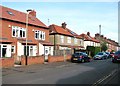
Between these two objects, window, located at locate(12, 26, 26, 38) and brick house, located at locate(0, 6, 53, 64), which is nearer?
brick house, located at locate(0, 6, 53, 64)

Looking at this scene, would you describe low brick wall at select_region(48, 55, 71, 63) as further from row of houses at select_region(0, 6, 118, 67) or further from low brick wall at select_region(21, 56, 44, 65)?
low brick wall at select_region(21, 56, 44, 65)

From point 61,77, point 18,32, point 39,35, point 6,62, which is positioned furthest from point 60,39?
point 61,77

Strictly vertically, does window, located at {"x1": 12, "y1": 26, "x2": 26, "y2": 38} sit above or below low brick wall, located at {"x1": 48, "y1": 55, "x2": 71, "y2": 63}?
above

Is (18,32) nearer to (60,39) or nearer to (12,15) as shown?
(12,15)

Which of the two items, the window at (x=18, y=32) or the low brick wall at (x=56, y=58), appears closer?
the low brick wall at (x=56, y=58)

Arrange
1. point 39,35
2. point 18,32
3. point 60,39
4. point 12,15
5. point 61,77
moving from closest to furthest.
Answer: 1. point 61,77
2. point 18,32
3. point 12,15
4. point 39,35
5. point 60,39

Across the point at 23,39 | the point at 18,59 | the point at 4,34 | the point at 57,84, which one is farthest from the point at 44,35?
the point at 57,84

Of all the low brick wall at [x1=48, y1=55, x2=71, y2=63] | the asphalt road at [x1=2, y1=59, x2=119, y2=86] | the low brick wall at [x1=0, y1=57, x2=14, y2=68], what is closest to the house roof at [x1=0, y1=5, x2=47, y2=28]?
the low brick wall at [x1=48, y1=55, x2=71, y2=63]

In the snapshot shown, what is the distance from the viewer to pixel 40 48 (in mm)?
40625

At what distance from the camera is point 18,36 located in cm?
3609

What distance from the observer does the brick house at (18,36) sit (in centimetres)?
3195

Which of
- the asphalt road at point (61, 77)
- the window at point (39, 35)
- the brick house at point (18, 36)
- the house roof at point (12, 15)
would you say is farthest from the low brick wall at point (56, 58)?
the asphalt road at point (61, 77)

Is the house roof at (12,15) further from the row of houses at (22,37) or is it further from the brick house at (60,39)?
the brick house at (60,39)

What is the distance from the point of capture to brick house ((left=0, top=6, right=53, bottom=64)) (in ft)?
105
